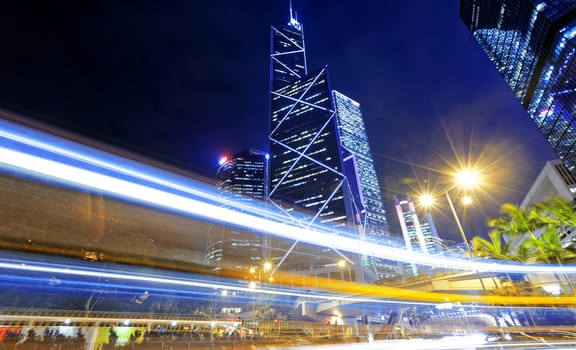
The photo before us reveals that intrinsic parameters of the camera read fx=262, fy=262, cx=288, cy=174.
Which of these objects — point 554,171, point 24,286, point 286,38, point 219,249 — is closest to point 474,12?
point 554,171

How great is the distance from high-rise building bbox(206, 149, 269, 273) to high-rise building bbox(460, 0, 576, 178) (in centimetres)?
9322

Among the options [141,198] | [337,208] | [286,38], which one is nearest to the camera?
[141,198]

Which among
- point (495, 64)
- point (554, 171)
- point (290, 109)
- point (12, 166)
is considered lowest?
point (12, 166)

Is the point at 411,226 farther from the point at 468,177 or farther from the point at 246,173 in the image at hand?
the point at 468,177

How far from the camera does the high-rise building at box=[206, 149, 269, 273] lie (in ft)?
401

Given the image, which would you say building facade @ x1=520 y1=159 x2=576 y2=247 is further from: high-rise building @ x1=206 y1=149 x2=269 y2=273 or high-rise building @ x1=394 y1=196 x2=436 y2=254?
Answer: high-rise building @ x1=206 y1=149 x2=269 y2=273

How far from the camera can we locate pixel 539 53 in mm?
52844

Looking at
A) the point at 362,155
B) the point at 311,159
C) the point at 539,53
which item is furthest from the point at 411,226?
the point at 539,53

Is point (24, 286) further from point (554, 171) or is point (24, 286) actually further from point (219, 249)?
point (219, 249)

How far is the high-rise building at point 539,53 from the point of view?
4566cm

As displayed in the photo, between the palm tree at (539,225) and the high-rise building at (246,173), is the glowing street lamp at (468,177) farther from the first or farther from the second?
the high-rise building at (246,173)

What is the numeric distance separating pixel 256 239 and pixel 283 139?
51045mm

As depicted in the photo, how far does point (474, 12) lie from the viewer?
2768 inches

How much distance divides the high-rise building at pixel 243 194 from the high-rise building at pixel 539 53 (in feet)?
306
